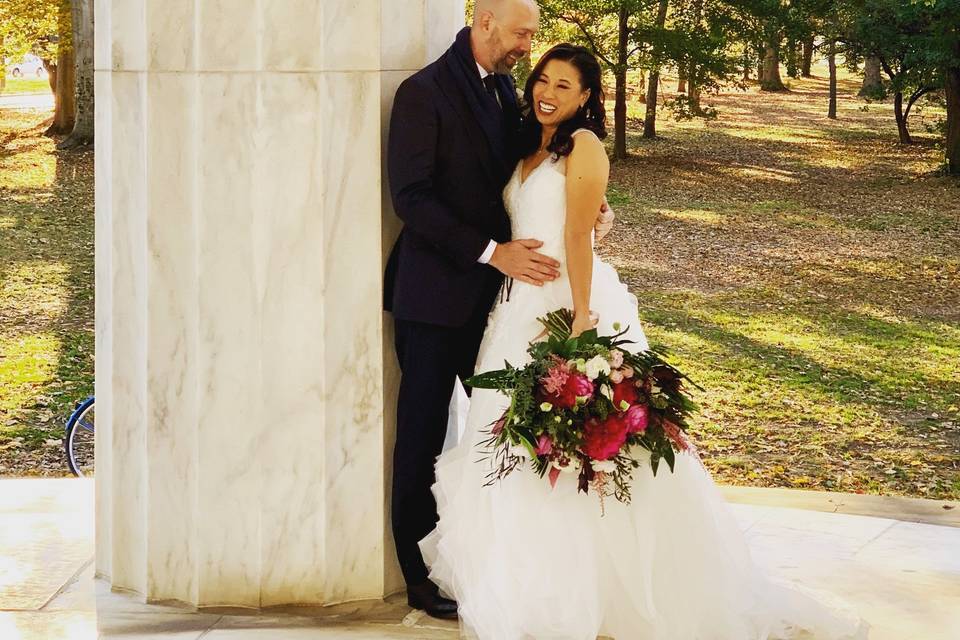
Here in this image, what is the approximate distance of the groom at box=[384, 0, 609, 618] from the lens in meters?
4.56

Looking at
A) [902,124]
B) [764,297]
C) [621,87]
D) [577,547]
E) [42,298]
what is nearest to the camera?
[577,547]

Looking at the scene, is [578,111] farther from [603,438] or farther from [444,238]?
[603,438]

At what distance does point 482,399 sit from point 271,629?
1.12 metres

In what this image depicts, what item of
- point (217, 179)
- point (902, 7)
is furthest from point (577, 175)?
point (902, 7)

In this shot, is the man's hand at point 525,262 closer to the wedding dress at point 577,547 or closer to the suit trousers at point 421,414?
the wedding dress at point 577,547

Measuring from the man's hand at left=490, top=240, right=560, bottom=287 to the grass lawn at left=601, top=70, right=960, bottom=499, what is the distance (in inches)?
168

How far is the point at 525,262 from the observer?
183 inches

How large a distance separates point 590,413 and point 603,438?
0.10 meters

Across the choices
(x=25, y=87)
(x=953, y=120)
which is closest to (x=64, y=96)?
(x=25, y=87)

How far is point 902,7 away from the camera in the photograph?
66.7 ft

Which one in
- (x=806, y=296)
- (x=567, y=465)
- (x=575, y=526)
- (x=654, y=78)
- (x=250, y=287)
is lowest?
(x=806, y=296)

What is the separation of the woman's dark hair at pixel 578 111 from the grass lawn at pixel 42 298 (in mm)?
5117

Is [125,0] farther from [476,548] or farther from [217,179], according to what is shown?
[476,548]

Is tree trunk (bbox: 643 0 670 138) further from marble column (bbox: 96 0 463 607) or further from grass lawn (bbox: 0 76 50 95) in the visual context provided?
grass lawn (bbox: 0 76 50 95)
